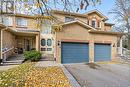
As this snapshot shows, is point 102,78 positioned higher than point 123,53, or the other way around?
point 123,53

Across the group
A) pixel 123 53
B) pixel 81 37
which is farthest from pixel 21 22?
pixel 123 53

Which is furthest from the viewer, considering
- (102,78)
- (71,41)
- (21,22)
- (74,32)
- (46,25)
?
(21,22)

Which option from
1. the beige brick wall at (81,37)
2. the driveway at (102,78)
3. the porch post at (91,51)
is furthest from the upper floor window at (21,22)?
the driveway at (102,78)

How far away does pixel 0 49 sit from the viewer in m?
18.0

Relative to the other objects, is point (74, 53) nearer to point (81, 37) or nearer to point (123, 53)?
point (81, 37)

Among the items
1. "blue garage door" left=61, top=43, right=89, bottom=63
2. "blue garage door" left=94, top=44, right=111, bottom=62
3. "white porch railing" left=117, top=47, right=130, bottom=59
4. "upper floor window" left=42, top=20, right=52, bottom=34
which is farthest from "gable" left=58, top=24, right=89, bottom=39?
"white porch railing" left=117, top=47, right=130, bottom=59

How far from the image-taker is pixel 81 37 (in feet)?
66.8

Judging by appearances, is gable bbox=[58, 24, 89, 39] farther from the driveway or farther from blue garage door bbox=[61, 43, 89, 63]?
the driveway

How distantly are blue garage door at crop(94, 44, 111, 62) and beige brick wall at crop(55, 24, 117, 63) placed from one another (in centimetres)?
56

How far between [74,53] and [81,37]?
2143 mm

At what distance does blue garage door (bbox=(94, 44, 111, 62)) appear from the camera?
70.7 ft

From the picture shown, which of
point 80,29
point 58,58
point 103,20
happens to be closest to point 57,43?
point 58,58

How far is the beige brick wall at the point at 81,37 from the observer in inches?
744

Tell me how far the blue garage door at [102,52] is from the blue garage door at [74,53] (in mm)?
1438
